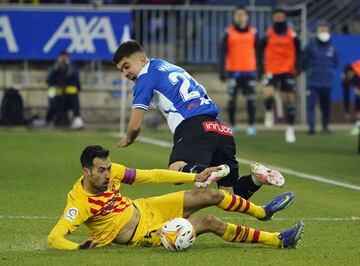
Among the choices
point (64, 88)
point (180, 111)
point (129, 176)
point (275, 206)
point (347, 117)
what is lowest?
point (347, 117)

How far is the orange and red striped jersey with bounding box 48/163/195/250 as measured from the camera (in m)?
11.3

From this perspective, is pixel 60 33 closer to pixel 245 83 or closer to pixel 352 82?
pixel 245 83

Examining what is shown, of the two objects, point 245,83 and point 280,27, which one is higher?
point 280,27

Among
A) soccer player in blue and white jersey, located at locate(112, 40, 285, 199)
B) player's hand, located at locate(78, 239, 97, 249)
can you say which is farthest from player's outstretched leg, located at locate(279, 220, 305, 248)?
player's hand, located at locate(78, 239, 97, 249)

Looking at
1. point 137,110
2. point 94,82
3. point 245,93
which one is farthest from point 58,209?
point 94,82

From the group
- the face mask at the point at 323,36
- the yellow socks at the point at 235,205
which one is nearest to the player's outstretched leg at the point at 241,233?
the yellow socks at the point at 235,205

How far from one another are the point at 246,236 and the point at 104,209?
1272mm

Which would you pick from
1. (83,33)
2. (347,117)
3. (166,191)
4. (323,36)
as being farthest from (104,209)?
(347,117)

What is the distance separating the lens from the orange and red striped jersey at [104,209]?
37.0ft

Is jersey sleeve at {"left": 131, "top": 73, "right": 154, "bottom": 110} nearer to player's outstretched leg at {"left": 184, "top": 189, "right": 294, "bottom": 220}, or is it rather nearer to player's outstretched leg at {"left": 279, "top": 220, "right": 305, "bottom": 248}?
player's outstretched leg at {"left": 184, "top": 189, "right": 294, "bottom": 220}

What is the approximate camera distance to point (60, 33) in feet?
95.4

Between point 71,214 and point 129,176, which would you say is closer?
point 71,214

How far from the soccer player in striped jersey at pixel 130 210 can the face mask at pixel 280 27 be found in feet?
51.5

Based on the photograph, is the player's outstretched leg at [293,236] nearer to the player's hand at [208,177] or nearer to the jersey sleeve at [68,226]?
the player's hand at [208,177]
